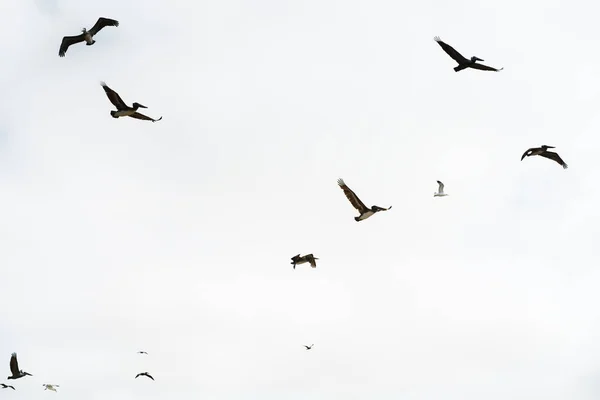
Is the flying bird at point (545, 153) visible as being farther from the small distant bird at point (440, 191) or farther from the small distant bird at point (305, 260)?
the small distant bird at point (305, 260)

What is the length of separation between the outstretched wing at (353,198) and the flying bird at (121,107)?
402 inches

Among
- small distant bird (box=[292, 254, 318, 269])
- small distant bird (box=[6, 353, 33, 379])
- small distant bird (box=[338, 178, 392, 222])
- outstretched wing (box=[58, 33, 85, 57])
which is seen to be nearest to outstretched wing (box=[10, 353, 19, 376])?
small distant bird (box=[6, 353, 33, 379])

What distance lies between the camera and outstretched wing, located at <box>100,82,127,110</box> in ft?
144

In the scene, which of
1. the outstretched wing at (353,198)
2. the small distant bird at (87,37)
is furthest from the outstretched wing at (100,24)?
the outstretched wing at (353,198)

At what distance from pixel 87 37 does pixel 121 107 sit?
425 centimetres

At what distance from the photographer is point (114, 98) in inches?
1737

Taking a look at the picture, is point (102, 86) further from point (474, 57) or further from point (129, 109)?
point (474, 57)

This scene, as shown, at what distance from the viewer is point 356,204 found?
148 ft

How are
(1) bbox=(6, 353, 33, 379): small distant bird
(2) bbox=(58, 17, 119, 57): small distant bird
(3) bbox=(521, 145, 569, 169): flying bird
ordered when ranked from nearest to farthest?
(2) bbox=(58, 17, 119, 57): small distant bird, (3) bbox=(521, 145, 569, 169): flying bird, (1) bbox=(6, 353, 33, 379): small distant bird

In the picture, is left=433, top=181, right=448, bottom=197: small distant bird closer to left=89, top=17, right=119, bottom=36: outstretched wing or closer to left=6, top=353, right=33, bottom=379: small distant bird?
left=89, top=17, right=119, bottom=36: outstretched wing

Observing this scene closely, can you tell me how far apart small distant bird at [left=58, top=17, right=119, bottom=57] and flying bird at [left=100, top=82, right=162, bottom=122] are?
3.11 meters

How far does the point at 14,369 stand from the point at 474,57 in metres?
39.6

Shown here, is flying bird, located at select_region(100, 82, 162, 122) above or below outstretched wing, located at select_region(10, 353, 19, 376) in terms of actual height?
above

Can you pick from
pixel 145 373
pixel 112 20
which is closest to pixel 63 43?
pixel 112 20
